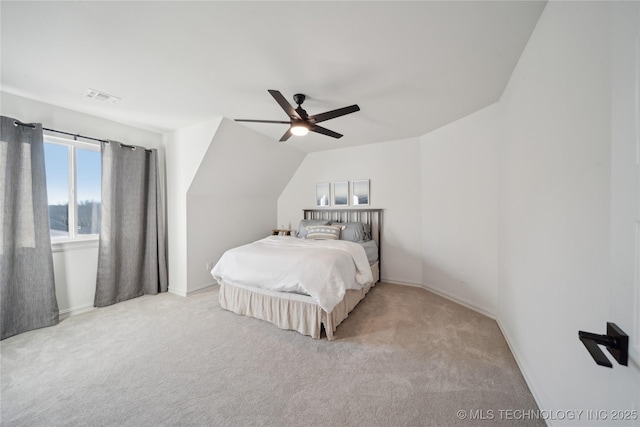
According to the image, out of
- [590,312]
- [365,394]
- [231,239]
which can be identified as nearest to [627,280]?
[590,312]

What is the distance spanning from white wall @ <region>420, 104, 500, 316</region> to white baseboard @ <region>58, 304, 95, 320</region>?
489cm

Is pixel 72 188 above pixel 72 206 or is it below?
above

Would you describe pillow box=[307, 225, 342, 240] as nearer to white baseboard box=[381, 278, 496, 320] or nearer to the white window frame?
white baseboard box=[381, 278, 496, 320]

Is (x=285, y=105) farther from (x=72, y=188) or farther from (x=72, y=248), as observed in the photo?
(x=72, y=248)

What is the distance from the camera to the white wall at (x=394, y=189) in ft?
12.4

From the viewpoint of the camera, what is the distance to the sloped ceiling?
Result: 1.39 meters

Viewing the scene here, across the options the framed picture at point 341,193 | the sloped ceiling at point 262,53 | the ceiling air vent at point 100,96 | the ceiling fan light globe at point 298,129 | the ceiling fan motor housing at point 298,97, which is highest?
the ceiling air vent at point 100,96

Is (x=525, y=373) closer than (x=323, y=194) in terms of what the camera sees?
Yes

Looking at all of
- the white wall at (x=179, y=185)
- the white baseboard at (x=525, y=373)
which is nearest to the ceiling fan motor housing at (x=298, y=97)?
the white wall at (x=179, y=185)

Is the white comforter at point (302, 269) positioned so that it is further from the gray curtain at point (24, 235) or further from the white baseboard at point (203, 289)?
the gray curtain at point (24, 235)

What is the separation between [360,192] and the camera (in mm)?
4227

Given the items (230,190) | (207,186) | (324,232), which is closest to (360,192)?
(324,232)

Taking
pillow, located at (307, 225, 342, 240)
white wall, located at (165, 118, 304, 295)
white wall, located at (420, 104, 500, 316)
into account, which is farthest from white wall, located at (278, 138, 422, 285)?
white wall, located at (165, 118, 304, 295)

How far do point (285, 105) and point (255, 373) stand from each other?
232cm
